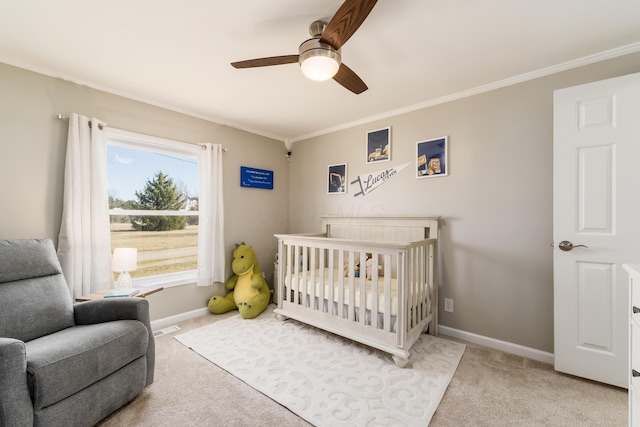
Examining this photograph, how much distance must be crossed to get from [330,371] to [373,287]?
67 centimetres

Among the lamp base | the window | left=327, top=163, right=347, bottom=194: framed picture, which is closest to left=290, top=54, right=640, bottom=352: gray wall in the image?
left=327, top=163, right=347, bottom=194: framed picture

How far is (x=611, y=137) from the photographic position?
1.72m

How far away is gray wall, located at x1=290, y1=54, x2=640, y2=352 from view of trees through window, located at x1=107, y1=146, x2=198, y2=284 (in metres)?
2.27

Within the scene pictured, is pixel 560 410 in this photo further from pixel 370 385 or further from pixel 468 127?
pixel 468 127

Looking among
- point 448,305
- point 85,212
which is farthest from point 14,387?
point 448,305

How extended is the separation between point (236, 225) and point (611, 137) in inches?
133

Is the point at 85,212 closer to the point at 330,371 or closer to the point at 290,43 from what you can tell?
the point at 290,43

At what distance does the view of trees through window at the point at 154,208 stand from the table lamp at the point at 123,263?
41 centimetres

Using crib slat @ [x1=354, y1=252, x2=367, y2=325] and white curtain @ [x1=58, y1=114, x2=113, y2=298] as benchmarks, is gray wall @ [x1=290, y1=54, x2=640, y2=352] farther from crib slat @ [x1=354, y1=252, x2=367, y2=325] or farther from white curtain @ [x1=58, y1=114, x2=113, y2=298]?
white curtain @ [x1=58, y1=114, x2=113, y2=298]

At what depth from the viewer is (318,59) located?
1.46m

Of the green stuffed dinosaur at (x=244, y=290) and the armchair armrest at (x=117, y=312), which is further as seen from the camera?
the green stuffed dinosaur at (x=244, y=290)

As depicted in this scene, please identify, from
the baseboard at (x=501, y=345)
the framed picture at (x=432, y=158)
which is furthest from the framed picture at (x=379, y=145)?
the baseboard at (x=501, y=345)

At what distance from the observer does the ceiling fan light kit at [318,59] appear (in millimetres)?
1443

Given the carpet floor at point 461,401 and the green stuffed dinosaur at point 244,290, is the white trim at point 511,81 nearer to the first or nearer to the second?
the green stuffed dinosaur at point 244,290
